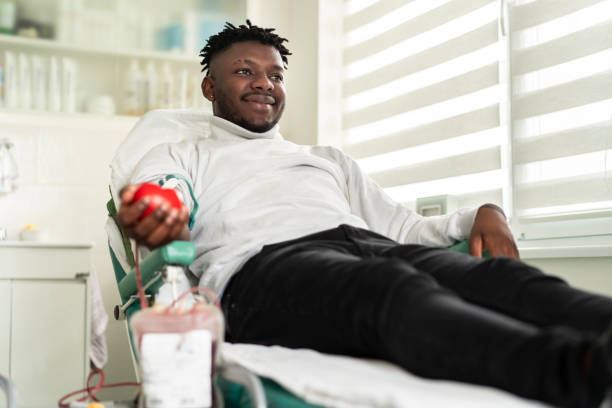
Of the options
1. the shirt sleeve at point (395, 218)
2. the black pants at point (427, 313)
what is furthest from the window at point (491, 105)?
the black pants at point (427, 313)

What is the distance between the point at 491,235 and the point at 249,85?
76 centimetres

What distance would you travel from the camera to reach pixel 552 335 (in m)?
0.70

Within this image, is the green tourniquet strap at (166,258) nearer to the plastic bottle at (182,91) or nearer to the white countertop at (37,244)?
the white countertop at (37,244)

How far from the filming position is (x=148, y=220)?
942 mm

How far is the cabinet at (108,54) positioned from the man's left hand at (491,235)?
5.58ft

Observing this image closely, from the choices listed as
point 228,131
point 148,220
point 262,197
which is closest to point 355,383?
point 148,220

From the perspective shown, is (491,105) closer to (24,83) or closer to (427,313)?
(427,313)

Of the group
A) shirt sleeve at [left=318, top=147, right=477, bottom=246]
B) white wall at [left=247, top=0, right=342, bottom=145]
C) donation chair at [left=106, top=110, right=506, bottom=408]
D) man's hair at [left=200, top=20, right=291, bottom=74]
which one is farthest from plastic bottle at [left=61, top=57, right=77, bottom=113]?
shirt sleeve at [left=318, top=147, right=477, bottom=246]

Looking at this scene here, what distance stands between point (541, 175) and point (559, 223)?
0.51 ft

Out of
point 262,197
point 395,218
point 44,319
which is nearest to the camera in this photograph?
point 262,197

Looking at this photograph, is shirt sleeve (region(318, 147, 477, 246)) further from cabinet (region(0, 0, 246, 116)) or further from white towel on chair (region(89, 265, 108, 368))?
cabinet (region(0, 0, 246, 116))

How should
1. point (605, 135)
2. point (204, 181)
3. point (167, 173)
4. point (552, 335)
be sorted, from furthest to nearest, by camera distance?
point (605, 135), point (204, 181), point (167, 173), point (552, 335)

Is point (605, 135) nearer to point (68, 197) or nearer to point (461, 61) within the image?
point (461, 61)

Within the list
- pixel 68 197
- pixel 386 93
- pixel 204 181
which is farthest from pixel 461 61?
pixel 68 197
